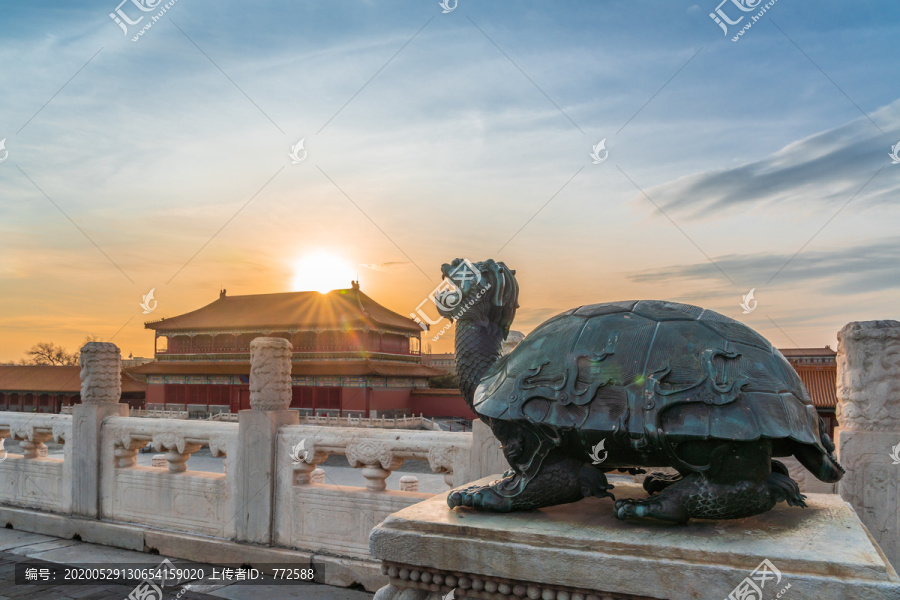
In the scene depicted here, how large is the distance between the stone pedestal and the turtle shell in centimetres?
492

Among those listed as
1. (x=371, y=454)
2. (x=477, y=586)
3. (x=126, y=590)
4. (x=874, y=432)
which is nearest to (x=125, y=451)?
(x=126, y=590)

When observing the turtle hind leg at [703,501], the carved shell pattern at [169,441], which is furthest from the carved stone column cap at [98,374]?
the turtle hind leg at [703,501]

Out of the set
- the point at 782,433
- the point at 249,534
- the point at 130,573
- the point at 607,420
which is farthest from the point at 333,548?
the point at 782,433

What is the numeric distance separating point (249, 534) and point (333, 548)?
2.49 feet

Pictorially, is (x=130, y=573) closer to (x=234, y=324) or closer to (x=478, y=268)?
(x=478, y=268)

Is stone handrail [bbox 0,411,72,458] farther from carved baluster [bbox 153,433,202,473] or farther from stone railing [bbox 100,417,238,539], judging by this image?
carved baluster [bbox 153,433,202,473]

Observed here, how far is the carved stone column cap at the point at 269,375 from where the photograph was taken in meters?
5.16

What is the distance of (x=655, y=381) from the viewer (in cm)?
230

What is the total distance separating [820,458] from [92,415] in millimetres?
6021

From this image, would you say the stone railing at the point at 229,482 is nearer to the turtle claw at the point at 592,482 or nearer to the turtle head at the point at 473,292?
the turtle head at the point at 473,292

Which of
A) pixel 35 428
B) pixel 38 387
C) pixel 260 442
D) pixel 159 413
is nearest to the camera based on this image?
pixel 260 442

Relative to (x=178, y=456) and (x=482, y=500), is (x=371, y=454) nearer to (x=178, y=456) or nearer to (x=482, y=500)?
(x=178, y=456)

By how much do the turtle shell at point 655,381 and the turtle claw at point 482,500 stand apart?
0.32 meters

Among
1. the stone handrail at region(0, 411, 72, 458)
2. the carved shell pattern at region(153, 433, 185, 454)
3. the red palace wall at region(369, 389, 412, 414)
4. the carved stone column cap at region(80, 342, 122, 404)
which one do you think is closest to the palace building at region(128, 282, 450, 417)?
the red palace wall at region(369, 389, 412, 414)
